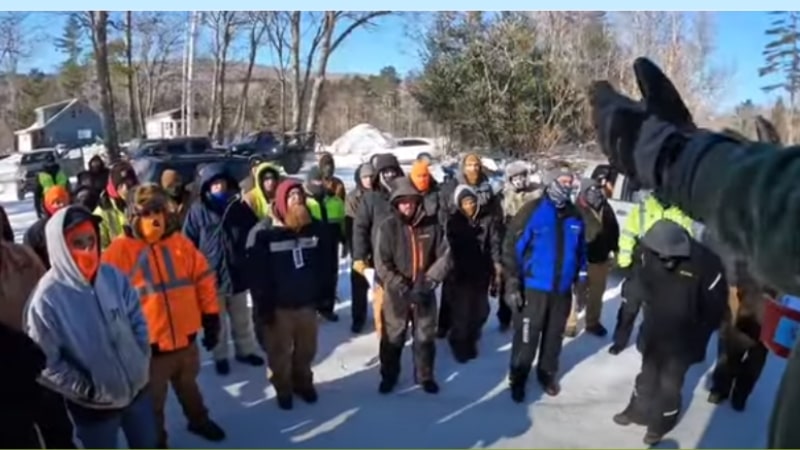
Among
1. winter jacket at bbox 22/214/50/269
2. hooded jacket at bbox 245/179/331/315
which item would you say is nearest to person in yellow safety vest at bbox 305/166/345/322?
hooded jacket at bbox 245/179/331/315

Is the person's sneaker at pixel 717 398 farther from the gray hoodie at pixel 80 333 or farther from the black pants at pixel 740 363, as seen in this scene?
the gray hoodie at pixel 80 333

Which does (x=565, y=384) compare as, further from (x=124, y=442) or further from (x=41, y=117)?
(x=41, y=117)

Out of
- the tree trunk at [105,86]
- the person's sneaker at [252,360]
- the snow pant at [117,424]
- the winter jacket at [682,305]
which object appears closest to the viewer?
the snow pant at [117,424]

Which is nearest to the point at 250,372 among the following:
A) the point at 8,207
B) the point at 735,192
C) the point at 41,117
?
the point at 735,192

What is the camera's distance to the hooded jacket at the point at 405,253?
4.98 m

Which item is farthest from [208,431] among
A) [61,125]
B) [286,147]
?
[61,125]

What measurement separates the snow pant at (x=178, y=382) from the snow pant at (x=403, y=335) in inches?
51.5

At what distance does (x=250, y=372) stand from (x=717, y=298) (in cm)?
316

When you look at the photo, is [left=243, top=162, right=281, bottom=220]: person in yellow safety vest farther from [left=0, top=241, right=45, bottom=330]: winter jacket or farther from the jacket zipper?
[left=0, top=241, right=45, bottom=330]: winter jacket

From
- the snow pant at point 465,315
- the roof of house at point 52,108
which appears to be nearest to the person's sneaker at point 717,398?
the snow pant at point 465,315

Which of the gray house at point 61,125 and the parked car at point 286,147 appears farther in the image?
the gray house at point 61,125

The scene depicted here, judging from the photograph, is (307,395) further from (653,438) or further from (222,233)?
(653,438)

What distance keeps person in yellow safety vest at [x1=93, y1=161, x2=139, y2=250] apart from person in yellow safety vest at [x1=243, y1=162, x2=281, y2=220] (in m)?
0.95

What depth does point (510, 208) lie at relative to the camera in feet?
23.5
